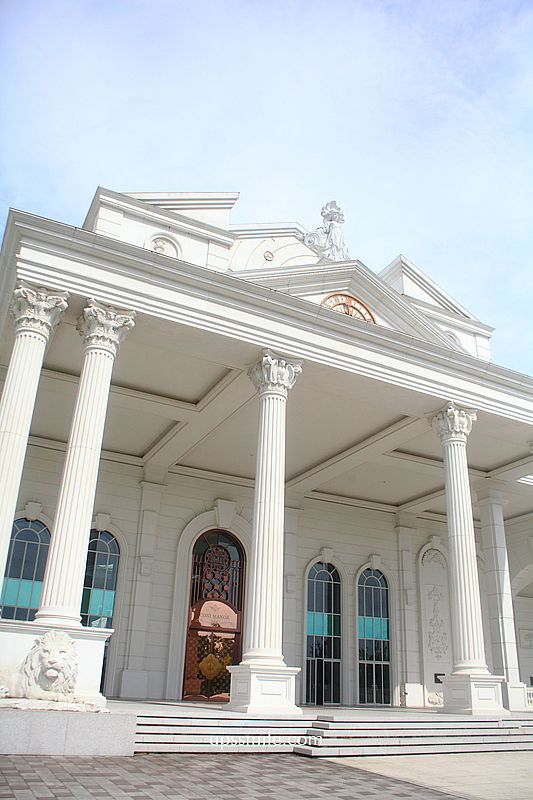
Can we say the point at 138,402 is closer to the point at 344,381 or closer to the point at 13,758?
the point at 344,381

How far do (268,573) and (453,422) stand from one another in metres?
5.65

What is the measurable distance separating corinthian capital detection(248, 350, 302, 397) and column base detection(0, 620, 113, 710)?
17.5 feet

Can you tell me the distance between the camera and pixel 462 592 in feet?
45.2

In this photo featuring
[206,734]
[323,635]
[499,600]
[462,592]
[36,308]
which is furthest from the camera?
[323,635]

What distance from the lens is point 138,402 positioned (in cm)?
1555

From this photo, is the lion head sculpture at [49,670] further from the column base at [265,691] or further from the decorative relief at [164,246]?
the decorative relief at [164,246]

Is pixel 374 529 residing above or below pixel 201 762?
above

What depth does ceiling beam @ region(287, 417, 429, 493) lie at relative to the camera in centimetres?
1619

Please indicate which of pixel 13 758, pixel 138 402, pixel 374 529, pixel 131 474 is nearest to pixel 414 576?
pixel 374 529

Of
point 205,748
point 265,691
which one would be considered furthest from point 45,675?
point 265,691

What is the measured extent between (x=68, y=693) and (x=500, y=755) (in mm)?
6298

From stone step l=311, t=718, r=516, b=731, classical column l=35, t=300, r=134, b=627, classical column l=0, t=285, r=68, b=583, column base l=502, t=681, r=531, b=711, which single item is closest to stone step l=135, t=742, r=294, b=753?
stone step l=311, t=718, r=516, b=731

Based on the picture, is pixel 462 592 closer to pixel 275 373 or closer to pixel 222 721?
pixel 275 373

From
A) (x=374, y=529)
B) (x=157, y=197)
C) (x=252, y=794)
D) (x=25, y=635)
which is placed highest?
(x=157, y=197)
